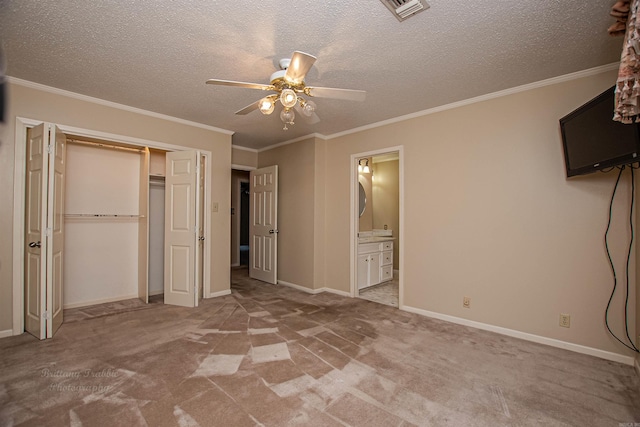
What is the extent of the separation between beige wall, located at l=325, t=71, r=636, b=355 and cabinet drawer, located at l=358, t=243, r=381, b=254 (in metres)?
0.86

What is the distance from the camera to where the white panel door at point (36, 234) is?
2756 mm

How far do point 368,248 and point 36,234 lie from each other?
13.1 ft

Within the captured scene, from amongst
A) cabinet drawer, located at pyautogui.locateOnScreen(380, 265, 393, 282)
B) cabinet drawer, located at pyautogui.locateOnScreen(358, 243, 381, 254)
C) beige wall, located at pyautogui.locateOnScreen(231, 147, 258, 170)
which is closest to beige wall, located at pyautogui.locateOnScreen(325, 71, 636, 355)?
cabinet drawer, located at pyautogui.locateOnScreen(358, 243, 381, 254)

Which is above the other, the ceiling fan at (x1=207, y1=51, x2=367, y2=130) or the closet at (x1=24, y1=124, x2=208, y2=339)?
the ceiling fan at (x1=207, y1=51, x2=367, y2=130)

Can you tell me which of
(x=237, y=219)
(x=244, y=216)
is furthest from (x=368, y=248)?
(x=244, y=216)

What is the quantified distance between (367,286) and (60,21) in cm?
440

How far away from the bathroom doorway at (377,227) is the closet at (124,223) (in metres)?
2.27

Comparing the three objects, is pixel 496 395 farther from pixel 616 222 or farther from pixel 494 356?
pixel 616 222

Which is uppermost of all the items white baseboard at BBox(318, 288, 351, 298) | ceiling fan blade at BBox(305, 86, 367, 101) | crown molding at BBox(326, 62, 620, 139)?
crown molding at BBox(326, 62, 620, 139)

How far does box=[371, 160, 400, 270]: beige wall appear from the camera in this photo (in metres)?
6.26

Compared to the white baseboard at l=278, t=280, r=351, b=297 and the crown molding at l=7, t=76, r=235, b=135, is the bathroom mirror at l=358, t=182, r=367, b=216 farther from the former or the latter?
the crown molding at l=7, t=76, r=235, b=135

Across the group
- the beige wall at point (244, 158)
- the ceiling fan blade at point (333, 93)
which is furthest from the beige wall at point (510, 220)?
the beige wall at point (244, 158)

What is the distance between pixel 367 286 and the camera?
4590 mm

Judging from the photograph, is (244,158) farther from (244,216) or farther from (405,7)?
(405,7)
